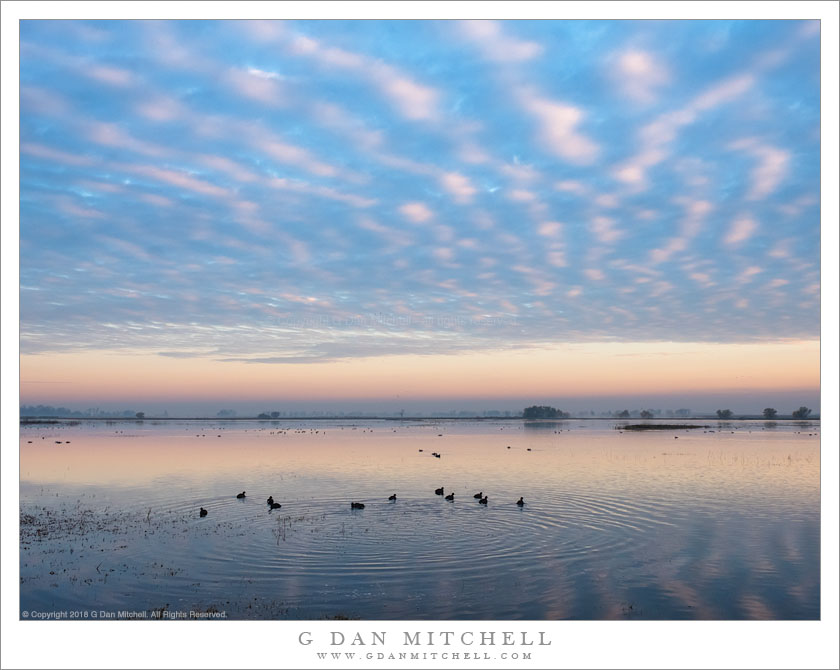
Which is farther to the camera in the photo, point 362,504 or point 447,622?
point 362,504

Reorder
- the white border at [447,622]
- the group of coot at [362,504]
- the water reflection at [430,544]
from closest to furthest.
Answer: the white border at [447,622], the water reflection at [430,544], the group of coot at [362,504]

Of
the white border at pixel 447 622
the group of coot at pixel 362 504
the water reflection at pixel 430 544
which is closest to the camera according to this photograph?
the white border at pixel 447 622

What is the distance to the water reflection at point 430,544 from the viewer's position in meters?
17.7

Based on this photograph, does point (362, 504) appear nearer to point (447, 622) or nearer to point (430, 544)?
point (430, 544)

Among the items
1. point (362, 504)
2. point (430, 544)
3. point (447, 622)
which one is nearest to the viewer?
point (447, 622)

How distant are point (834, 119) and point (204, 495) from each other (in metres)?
36.2

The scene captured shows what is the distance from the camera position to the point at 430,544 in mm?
24312

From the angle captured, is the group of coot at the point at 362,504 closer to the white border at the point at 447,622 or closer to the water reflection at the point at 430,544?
the water reflection at the point at 430,544

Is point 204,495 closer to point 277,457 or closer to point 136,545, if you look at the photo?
point 136,545

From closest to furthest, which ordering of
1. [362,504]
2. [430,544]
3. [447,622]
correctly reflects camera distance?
[447,622] < [430,544] < [362,504]

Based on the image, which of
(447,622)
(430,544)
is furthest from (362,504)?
(447,622)

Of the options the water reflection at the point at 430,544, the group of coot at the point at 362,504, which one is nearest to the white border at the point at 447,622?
the water reflection at the point at 430,544

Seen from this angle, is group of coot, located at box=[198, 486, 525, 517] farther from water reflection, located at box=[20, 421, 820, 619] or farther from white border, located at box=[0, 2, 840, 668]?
white border, located at box=[0, 2, 840, 668]

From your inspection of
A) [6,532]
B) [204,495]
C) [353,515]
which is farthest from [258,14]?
[204,495]
